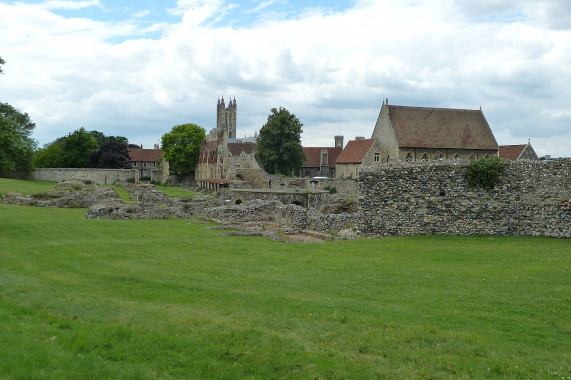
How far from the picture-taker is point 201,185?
86625 mm

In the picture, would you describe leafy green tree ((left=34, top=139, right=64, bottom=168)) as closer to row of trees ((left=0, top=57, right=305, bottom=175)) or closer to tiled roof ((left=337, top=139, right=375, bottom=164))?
row of trees ((left=0, top=57, right=305, bottom=175))

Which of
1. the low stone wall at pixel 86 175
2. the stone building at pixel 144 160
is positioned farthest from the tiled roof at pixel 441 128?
the stone building at pixel 144 160

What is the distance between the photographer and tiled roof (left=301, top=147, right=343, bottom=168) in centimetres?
9456

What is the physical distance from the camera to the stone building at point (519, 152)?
220ft

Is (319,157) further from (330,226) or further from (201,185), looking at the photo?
(330,226)

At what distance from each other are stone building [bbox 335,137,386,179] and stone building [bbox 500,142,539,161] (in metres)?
17.3

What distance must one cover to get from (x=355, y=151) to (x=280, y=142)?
1172cm

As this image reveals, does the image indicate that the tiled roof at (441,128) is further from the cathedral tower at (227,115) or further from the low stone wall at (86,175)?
the cathedral tower at (227,115)

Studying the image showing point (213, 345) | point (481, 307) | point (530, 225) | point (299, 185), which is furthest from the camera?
point (299, 185)

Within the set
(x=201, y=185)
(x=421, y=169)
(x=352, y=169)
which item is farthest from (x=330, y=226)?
(x=201, y=185)

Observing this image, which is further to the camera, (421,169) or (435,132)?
(435,132)

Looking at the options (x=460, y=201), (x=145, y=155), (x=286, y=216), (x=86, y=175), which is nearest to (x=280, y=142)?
(x=86, y=175)

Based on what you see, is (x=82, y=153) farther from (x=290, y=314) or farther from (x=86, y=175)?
(x=290, y=314)

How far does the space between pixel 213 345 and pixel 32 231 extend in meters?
20.0
